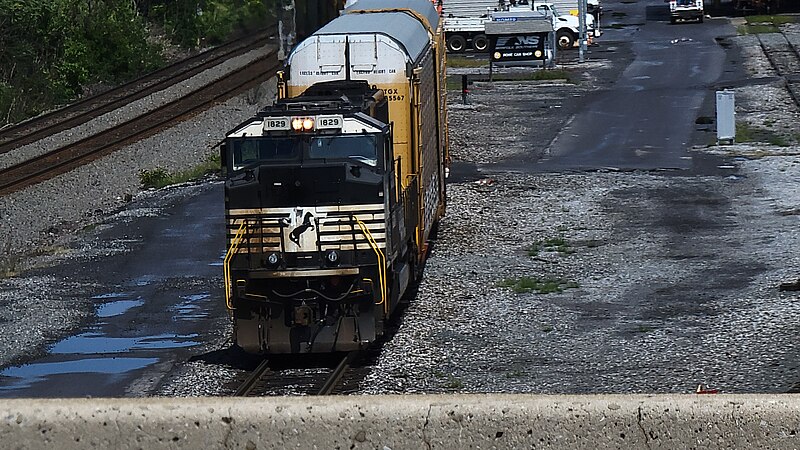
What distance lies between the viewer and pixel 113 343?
15.7 metres

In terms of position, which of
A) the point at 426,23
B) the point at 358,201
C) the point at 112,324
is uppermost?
the point at 426,23

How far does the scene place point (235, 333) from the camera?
14.2 m

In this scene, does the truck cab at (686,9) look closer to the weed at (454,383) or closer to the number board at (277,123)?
the number board at (277,123)

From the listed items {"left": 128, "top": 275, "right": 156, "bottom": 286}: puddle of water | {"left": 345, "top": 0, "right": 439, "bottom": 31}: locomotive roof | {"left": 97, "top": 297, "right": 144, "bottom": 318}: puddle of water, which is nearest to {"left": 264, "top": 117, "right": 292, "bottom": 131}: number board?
{"left": 97, "top": 297, "right": 144, "bottom": 318}: puddle of water

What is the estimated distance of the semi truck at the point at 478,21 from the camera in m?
56.3

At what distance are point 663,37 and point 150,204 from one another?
129ft

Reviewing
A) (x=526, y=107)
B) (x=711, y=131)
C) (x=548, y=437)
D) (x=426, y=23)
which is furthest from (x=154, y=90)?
(x=548, y=437)

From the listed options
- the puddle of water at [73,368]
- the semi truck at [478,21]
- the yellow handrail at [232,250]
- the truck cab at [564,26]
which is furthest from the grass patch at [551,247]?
the semi truck at [478,21]

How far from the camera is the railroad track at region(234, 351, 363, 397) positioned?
13328mm

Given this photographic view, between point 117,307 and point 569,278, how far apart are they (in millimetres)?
6680

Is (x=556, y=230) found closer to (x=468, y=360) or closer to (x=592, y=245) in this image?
(x=592, y=245)

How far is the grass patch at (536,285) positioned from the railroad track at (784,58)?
21.5 meters

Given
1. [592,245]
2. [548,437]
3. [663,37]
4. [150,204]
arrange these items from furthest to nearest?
[663,37] < [150,204] < [592,245] < [548,437]

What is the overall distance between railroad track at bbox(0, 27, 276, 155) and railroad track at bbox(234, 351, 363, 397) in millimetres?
19175
